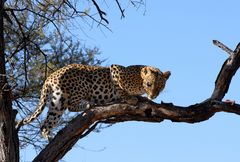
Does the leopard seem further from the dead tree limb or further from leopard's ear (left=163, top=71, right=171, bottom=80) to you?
the dead tree limb

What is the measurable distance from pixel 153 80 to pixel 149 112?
1.89 m

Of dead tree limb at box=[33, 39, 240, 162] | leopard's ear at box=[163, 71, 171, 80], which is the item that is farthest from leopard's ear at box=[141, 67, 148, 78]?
dead tree limb at box=[33, 39, 240, 162]

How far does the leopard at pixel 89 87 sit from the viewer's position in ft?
27.3

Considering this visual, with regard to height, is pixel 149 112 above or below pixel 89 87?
below

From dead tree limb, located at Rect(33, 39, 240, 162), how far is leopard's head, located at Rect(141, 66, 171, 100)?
1.78 meters

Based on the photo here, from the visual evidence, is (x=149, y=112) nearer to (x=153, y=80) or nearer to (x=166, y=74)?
(x=153, y=80)

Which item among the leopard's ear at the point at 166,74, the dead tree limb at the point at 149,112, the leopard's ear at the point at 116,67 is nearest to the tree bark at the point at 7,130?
the dead tree limb at the point at 149,112

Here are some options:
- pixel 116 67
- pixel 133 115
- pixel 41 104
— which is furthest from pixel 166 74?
pixel 133 115

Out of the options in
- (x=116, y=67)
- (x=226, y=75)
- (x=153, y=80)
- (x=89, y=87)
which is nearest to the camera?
(x=226, y=75)

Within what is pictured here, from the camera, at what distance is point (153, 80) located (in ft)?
28.9

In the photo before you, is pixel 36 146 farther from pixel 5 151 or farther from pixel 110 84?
pixel 5 151

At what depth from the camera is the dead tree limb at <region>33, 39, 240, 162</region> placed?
22.5 ft

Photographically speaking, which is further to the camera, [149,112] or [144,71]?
[144,71]

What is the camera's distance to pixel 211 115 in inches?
273
